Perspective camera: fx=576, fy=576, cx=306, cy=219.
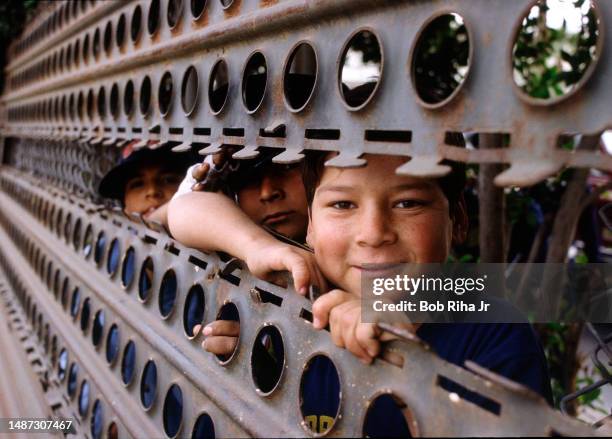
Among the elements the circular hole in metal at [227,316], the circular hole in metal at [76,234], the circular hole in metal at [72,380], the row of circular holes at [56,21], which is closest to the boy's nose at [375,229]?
the circular hole in metal at [227,316]

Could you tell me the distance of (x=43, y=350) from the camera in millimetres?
2762

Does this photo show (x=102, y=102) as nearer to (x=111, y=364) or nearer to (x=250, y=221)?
(x=111, y=364)

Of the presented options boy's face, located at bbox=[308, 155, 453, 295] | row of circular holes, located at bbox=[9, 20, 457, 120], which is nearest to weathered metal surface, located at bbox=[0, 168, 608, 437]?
boy's face, located at bbox=[308, 155, 453, 295]

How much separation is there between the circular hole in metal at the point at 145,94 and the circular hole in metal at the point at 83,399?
979 mm

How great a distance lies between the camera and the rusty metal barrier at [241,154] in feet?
2.06

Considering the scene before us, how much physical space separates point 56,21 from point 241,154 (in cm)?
263

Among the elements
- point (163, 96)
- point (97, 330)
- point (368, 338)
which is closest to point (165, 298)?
point (97, 330)

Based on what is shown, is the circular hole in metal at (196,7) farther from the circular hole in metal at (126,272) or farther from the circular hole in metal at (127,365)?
the circular hole in metal at (127,365)

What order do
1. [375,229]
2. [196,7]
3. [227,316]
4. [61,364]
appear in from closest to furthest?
[375,229] < [227,316] < [196,7] < [61,364]

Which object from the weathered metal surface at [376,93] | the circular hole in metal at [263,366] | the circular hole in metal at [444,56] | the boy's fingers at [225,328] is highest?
the circular hole in metal at [444,56]

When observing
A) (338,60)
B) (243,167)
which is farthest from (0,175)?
(338,60)

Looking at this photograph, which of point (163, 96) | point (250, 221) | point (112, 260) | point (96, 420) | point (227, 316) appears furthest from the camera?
point (112, 260)

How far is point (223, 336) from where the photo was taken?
1189 millimetres

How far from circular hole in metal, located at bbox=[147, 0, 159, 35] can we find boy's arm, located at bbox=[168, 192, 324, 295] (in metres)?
0.62
